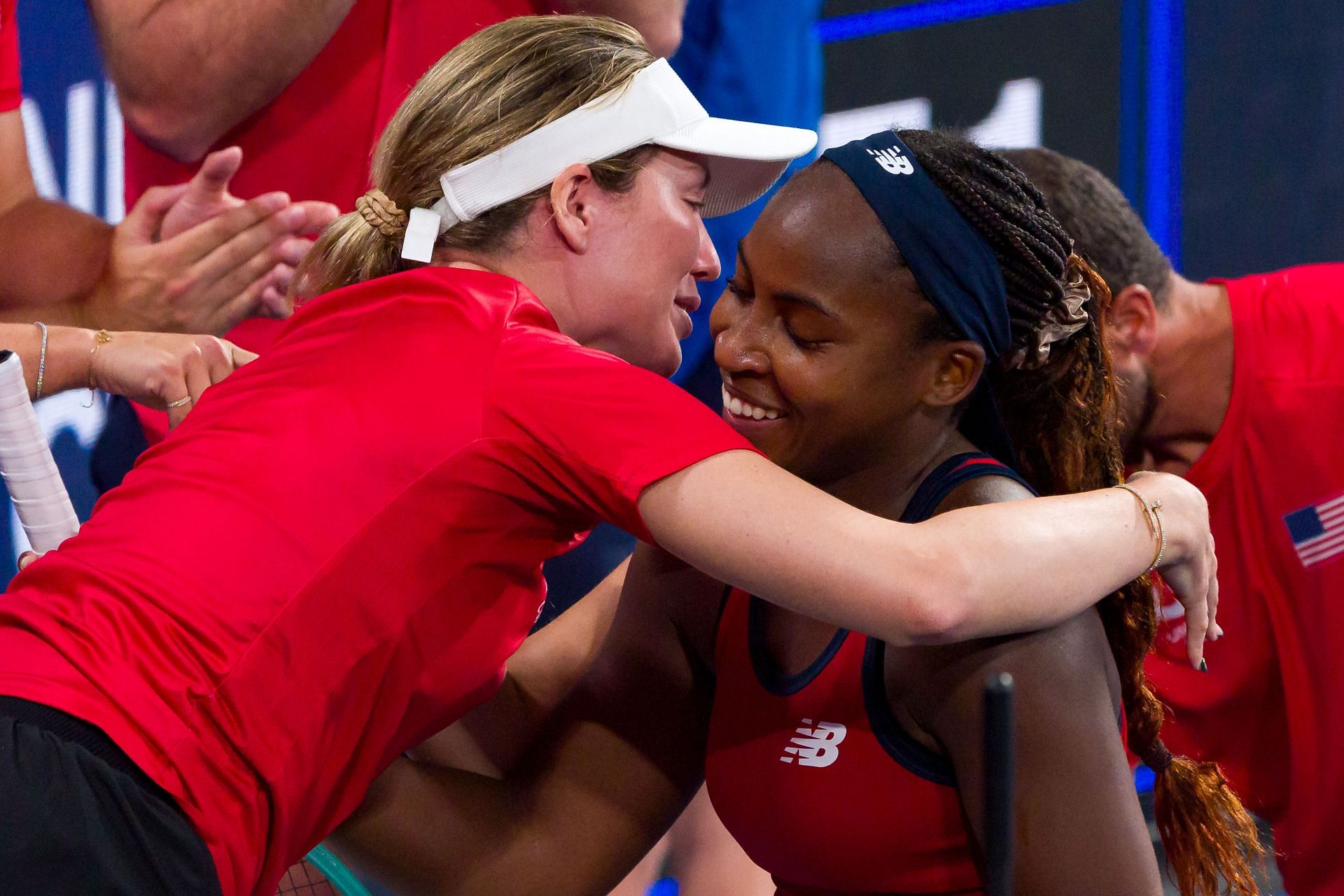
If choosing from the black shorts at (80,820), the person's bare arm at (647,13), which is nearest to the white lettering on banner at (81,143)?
the person's bare arm at (647,13)

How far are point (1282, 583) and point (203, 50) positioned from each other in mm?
1577

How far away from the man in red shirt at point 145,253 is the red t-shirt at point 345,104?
10cm

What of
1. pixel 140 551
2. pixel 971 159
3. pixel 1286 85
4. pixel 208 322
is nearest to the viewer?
pixel 140 551

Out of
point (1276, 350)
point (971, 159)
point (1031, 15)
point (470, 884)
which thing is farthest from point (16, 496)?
point (1031, 15)

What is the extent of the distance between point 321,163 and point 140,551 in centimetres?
90

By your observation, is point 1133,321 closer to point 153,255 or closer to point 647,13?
point 647,13

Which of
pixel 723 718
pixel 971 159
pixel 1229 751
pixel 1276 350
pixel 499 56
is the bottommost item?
pixel 1229 751

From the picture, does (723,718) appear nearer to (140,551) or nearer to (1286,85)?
(140,551)

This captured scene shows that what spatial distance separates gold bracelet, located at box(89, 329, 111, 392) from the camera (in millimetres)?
1653

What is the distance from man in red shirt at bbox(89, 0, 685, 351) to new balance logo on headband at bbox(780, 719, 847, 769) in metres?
0.99

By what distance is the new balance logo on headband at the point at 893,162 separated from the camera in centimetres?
126

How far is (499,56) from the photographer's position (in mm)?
1389

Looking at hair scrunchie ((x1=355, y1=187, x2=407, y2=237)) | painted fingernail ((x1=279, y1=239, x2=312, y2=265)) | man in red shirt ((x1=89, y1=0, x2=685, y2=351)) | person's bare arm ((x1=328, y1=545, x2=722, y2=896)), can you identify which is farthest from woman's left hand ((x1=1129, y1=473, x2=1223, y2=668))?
painted fingernail ((x1=279, y1=239, x2=312, y2=265))

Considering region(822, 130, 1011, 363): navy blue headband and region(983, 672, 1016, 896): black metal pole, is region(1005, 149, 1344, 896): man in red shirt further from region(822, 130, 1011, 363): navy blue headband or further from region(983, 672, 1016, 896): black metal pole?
region(983, 672, 1016, 896): black metal pole
